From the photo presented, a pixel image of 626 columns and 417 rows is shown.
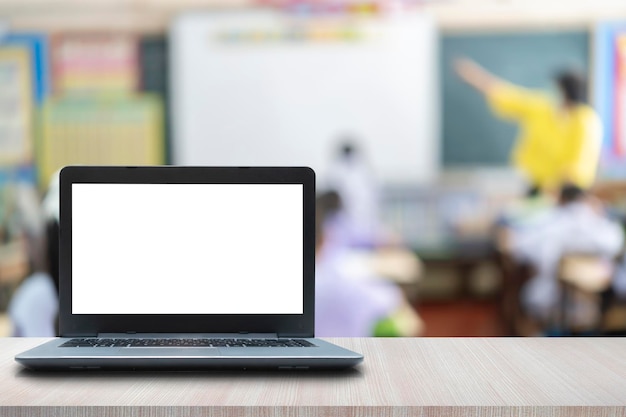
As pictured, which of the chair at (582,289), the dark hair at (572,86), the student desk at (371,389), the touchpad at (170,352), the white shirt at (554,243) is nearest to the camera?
the student desk at (371,389)

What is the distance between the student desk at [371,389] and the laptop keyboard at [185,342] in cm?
8

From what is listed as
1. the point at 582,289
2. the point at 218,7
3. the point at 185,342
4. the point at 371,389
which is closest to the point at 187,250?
the point at 185,342

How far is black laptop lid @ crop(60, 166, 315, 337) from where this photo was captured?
106 centimetres

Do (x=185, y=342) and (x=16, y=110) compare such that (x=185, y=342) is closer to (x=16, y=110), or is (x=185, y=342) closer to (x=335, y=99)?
(x=335, y=99)

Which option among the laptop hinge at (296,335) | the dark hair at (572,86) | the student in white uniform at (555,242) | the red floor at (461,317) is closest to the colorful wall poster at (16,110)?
the red floor at (461,317)

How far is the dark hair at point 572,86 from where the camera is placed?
18.4ft

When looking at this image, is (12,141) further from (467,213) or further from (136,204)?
(136,204)

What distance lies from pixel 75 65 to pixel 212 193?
495cm

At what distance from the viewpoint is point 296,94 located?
5590 millimetres

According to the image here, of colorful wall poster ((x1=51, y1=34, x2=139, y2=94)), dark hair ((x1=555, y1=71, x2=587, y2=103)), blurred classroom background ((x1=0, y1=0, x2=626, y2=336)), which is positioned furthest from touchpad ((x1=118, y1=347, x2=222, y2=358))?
dark hair ((x1=555, y1=71, x2=587, y2=103))

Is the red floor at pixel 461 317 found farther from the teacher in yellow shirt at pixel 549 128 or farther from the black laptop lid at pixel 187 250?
the black laptop lid at pixel 187 250

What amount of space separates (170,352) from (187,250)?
7.5 inches

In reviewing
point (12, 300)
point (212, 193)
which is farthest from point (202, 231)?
point (12, 300)

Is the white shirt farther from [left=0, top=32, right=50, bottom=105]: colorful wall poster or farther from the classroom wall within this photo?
[left=0, top=32, right=50, bottom=105]: colorful wall poster
